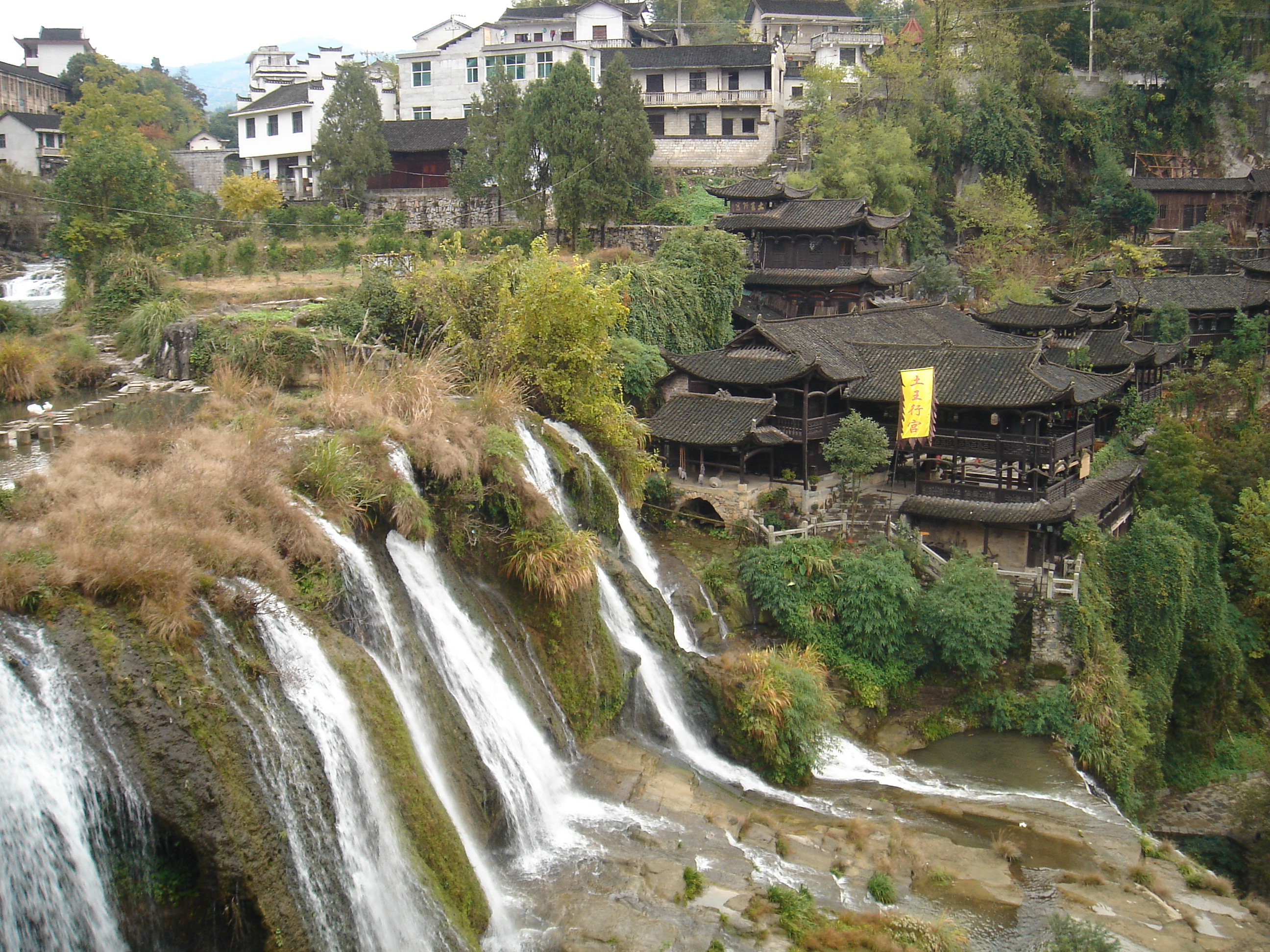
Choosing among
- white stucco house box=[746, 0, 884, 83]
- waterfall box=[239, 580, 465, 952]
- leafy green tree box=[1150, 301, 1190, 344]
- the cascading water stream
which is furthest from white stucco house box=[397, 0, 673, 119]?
waterfall box=[239, 580, 465, 952]

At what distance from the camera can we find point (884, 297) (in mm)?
53312

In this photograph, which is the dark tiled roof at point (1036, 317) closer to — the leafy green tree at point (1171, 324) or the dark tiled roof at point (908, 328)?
the dark tiled roof at point (908, 328)

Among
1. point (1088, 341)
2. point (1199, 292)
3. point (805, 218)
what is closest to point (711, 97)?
point (805, 218)

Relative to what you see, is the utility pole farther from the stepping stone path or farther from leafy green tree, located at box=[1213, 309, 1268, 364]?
the stepping stone path

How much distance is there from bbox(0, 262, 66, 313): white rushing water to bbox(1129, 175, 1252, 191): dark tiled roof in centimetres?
5874

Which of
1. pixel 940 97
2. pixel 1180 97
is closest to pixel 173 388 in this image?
pixel 940 97

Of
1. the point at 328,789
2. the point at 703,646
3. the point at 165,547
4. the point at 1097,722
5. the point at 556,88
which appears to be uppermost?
the point at 556,88

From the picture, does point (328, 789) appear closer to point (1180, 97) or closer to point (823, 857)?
point (823, 857)

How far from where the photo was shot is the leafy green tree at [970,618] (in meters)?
26.6

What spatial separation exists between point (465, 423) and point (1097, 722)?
55.2 feet

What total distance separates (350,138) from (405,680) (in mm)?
40277

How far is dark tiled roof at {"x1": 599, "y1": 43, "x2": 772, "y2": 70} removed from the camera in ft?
201

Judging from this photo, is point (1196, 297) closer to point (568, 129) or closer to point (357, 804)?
point (568, 129)

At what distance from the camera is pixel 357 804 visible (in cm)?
1351
